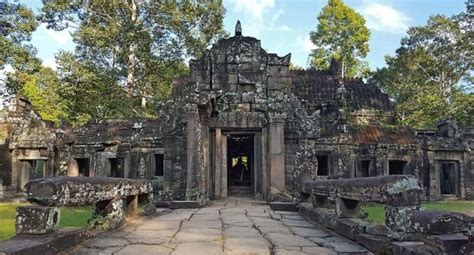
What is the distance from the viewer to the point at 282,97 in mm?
11562

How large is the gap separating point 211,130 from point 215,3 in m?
17.4

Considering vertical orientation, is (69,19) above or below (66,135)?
above

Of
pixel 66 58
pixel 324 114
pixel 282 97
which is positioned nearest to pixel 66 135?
pixel 66 58

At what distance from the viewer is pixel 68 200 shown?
15.0 feet

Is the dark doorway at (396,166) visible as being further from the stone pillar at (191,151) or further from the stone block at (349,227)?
the stone block at (349,227)

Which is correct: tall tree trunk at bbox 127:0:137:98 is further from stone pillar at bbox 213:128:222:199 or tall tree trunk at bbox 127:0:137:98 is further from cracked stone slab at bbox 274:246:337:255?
cracked stone slab at bbox 274:246:337:255

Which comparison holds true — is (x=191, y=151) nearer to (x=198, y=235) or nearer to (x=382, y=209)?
(x=198, y=235)

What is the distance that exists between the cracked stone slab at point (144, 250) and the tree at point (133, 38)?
1879 centimetres

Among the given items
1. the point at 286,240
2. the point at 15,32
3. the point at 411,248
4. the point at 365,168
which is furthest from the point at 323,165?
the point at 15,32

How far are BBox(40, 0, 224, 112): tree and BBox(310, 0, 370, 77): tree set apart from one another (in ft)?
45.1

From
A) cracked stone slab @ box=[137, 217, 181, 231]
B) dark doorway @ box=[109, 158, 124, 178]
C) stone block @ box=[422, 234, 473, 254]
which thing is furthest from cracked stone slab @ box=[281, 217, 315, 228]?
dark doorway @ box=[109, 158, 124, 178]

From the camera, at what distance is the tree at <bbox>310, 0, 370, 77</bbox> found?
34906 millimetres

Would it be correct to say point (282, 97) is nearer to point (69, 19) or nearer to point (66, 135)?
point (66, 135)

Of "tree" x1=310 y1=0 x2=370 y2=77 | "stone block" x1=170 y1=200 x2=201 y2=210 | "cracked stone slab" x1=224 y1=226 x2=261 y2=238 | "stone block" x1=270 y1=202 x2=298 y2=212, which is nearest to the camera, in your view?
"cracked stone slab" x1=224 y1=226 x2=261 y2=238
